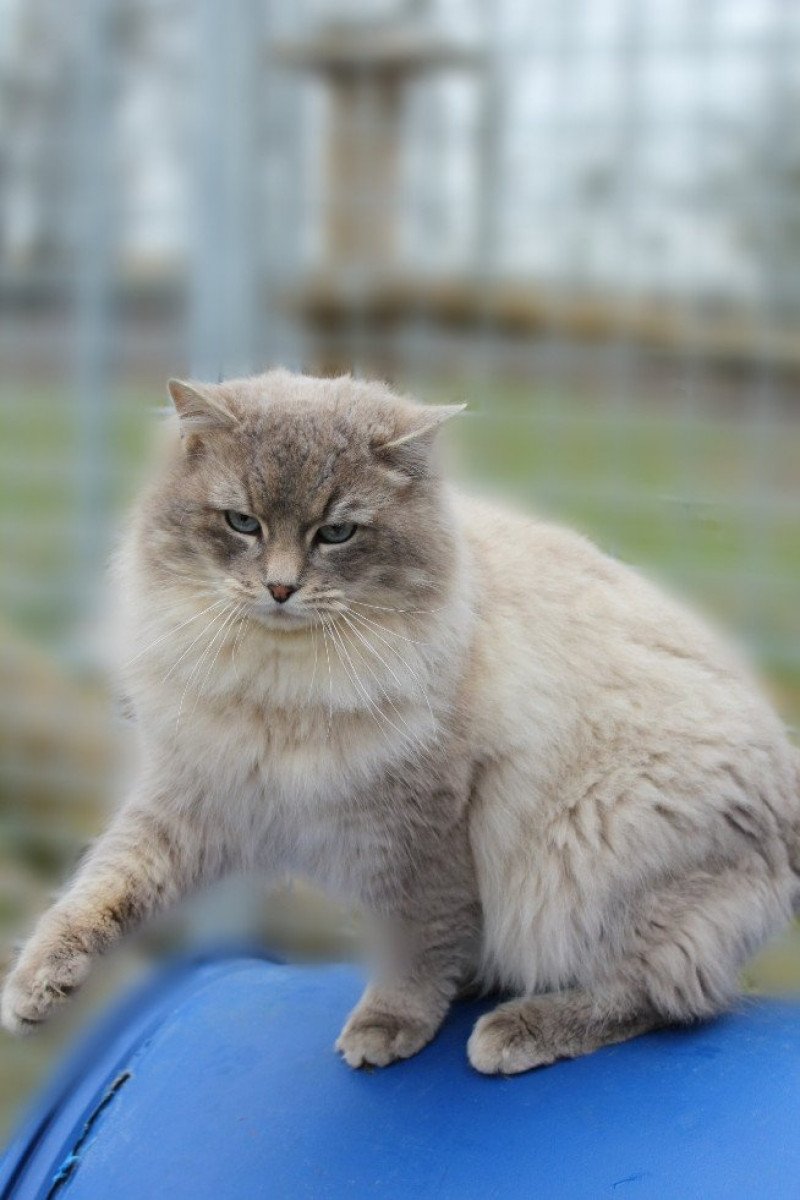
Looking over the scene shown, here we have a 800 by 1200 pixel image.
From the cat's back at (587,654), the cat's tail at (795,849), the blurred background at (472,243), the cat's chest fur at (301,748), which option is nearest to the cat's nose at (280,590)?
the cat's chest fur at (301,748)

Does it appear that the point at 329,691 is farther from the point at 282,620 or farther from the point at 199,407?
the point at 199,407

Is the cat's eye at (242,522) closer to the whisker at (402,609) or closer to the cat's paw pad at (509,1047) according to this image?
the whisker at (402,609)

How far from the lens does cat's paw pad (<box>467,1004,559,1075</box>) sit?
1348 mm

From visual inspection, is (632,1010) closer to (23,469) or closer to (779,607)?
(779,607)

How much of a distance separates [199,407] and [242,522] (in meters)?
0.12

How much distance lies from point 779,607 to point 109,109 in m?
1.64

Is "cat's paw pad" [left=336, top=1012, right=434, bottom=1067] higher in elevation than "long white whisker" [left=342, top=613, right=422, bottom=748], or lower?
lower

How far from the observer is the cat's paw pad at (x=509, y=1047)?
135 centimetres

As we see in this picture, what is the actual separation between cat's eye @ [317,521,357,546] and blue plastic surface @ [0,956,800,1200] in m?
0.57

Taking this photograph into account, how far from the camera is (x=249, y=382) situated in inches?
54.5

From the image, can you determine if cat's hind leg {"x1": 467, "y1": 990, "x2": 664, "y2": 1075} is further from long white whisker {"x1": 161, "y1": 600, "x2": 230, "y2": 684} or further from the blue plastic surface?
long white whisker {"x1": 161, "y1": 600, "x2": 230, "y2": 684}

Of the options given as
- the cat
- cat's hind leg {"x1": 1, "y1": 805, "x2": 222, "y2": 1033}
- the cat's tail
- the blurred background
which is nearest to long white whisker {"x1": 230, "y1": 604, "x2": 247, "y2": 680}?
the cat

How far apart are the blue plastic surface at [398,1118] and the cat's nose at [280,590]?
0.53 metres

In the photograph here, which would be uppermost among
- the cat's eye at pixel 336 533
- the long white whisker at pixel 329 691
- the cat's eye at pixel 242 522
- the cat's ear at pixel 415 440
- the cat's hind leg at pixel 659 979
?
the cat's ear at pixel 415 440
